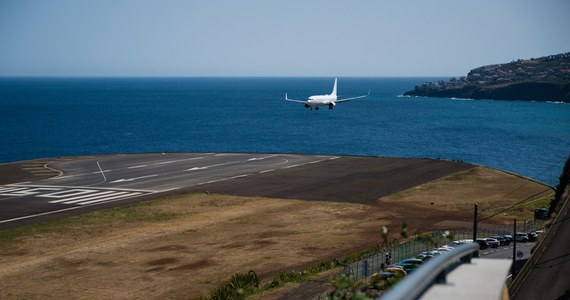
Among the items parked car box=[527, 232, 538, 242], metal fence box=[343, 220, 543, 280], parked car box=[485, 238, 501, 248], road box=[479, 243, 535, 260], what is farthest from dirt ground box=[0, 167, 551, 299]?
road box=[479, 243, 535, 260]

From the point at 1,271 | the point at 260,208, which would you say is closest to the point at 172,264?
the point at 1,271

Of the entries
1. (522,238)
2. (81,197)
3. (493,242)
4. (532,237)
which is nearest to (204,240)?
(493,242)

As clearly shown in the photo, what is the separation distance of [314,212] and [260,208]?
5.64 m

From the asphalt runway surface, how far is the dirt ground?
4.19 metres

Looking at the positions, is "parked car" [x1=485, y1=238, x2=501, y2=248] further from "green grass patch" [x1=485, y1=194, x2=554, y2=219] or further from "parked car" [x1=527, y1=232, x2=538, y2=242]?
"green grass patch" [x1=485, y1=194, x2=554, y2=219]

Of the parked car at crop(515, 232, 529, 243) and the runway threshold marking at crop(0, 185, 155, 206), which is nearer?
the parked car at crop(515, 232, 529, 243)

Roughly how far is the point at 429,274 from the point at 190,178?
252 ft

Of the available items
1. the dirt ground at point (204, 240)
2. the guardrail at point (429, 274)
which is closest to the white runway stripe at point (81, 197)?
the dirt ground at point (204, 240)

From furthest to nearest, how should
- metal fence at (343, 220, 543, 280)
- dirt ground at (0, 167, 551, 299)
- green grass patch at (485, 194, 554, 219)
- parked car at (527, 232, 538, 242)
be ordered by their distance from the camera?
green grass patch at (485, 194, 554, 219), parked car at (527, 232, 538, 242), dirt ground at (0, 167, 551, 299), metal fence at (343, 220, 543, 280)

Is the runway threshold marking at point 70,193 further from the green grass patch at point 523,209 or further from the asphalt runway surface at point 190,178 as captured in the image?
the green grass patch at point 523,209

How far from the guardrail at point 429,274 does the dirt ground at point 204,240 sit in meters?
28.6

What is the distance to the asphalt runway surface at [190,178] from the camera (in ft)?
222

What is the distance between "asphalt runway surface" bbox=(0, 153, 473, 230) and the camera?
67562mm

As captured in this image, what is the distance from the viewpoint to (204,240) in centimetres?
5184
